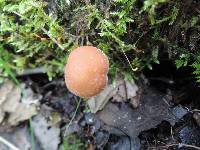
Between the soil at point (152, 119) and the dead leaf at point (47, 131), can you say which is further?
the dead leaf at point (47, 131)

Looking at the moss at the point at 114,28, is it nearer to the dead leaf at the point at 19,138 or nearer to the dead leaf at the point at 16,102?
the dead leaf at the point at 16,102

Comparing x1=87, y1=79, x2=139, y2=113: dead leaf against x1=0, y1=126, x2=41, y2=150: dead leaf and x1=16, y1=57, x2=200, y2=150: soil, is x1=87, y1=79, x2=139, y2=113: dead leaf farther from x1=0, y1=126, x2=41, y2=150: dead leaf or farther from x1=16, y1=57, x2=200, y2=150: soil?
x1=0, y1=126, x2=41, y2=150: dead leaf

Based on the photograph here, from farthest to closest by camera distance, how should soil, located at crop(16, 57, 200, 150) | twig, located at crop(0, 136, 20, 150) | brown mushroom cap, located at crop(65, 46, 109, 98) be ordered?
twig, located at crop(0, 136, 20, 150) → soil, located at crop(16, 57, 200, 150) → brown mushroom cap, located at crop(65, 46, 109, 98)

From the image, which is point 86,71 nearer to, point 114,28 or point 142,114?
point 114,28

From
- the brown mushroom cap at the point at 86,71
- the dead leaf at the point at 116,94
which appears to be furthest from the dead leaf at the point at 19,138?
the brown mushroom cap at the point at 86,71

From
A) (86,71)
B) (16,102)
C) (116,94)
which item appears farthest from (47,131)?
(86,71)

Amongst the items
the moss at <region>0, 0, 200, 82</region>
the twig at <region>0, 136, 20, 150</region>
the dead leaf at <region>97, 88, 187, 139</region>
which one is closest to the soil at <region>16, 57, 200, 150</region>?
the dead leaf at <region>97, 88, 187, 139</region>

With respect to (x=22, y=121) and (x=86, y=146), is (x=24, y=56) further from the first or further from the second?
(x=86, y=146)

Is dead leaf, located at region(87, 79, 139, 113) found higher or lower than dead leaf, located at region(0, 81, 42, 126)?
higher
